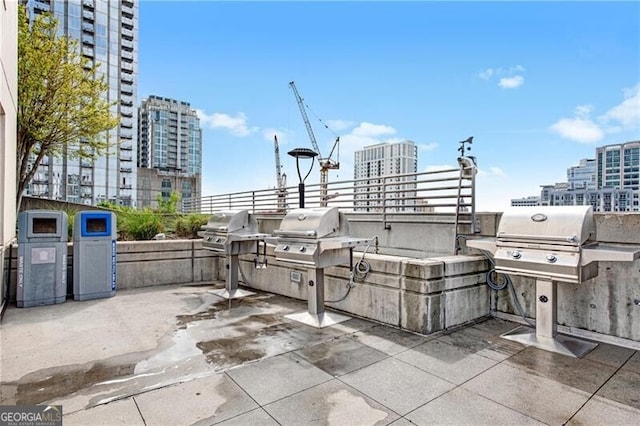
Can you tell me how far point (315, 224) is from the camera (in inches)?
167

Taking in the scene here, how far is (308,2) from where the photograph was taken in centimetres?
902

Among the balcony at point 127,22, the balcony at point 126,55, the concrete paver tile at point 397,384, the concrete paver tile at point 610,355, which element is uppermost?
the balcony at point 127,22

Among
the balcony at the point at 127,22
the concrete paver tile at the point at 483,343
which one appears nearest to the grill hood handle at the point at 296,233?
the concrete paver tile at the point at 483,343

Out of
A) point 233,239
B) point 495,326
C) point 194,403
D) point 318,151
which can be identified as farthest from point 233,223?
point 318,151

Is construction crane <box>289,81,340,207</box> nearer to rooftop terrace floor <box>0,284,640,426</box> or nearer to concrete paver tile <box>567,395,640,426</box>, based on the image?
rooftop terrace floor <box>0,284,640,426</box>

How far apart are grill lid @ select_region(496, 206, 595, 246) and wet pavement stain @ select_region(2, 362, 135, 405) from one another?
155 inches

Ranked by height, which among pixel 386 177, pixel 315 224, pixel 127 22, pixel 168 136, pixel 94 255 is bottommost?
pixel 94 255

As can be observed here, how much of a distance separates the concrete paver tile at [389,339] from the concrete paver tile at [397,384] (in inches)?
15.3

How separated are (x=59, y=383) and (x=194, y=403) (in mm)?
1231

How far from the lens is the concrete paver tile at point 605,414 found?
87.8 inches

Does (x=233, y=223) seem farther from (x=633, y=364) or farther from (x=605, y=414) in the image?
(x=633, y=364)

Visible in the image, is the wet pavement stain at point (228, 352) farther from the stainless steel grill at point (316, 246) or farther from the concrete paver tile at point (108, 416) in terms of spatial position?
the stainless steel grill at point (316, 246)

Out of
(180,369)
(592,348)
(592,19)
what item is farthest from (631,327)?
(592,19)

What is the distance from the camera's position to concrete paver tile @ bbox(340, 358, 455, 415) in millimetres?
2480
